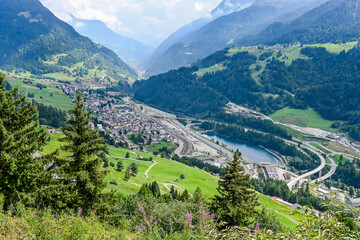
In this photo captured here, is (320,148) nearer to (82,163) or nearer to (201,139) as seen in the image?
(201,139)

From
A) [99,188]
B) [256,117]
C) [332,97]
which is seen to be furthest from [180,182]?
[332,97]

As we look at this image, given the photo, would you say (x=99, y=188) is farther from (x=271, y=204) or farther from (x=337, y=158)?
(x=337, y=158)

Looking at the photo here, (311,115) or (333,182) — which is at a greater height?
(311,115)

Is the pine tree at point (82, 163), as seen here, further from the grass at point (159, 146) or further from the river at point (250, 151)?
the river at point (250, 151)

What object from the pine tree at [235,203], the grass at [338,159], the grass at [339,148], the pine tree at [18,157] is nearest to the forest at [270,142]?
the grass at [338,159]

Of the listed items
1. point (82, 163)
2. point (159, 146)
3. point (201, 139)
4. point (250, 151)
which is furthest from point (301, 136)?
point (82, 163)

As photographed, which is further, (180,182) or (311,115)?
(311,115)

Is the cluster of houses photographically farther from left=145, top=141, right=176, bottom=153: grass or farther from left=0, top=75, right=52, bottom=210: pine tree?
left=0, top=75, right=52, bottom=210: pine tree
